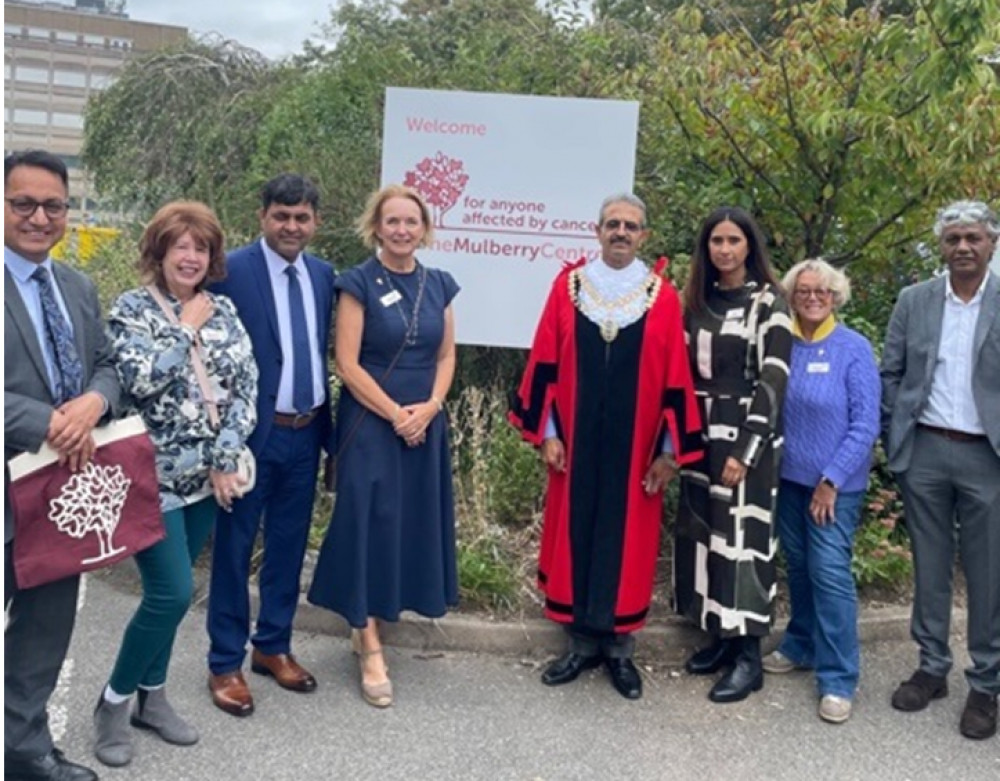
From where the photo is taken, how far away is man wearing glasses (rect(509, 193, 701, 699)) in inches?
160

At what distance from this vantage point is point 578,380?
13.6 feet

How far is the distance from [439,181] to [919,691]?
3.45 meters

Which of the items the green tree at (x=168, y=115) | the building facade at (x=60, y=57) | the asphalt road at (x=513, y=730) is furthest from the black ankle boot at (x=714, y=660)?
the building facade at (x=60, y=57)

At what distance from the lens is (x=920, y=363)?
407 cm

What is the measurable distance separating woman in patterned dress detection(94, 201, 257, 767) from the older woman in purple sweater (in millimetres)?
2096

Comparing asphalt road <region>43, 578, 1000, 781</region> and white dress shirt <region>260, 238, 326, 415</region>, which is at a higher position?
white dress shirt <region>260, 238, 326, 415</region>

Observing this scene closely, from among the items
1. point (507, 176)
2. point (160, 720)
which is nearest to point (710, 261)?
point (507, 176)

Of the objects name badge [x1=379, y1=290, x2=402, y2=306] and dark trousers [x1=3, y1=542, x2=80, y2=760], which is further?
name badge [x1=379, y1=290, x2=402, y2=306]

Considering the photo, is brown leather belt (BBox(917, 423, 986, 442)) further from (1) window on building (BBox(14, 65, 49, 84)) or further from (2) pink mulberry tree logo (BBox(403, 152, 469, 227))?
(1) window on building (BBox(14, 65, 49, 84))

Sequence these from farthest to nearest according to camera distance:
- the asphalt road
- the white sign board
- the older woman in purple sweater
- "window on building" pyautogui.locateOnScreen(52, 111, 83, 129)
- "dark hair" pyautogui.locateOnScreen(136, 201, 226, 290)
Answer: "window on building" pyautogui.locateOnScreen(52, 111, 83, 129) < the white sign board < the older woman in purple sweater < the asphalt road < "dark hair" pyautogui.locateOnScreen(136, 201, 226, 290)

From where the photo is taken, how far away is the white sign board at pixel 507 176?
5.67m

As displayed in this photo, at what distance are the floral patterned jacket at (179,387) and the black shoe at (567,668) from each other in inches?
65.2

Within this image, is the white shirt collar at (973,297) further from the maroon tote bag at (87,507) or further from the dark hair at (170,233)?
the maroon tote bag at (87,507)

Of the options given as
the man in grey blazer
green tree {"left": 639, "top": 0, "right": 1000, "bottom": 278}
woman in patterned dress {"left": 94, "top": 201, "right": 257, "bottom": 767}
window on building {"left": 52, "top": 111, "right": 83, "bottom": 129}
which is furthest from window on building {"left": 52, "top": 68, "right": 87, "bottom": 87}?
the man in grey blazer
